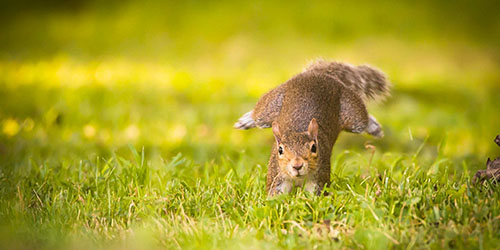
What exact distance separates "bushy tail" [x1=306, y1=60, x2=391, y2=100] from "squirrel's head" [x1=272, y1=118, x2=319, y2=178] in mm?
1095

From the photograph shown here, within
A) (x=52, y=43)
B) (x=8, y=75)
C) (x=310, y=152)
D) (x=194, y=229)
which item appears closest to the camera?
(x=194, y=229)

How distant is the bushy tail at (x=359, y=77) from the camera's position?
465cm

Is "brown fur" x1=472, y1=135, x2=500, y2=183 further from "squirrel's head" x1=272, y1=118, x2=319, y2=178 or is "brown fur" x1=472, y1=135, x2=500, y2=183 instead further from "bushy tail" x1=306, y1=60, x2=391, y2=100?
"bushy tail" x1=306, y1=60, x2=391, y2=100

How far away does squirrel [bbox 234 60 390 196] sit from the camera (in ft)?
11.5

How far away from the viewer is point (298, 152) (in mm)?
3451

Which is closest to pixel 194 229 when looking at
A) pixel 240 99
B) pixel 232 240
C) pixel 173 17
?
pixel 232 240

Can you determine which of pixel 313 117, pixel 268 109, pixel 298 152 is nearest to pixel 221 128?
pixel 268 109

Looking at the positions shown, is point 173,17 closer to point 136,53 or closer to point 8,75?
point 136,53

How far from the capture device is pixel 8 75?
8.52 metres

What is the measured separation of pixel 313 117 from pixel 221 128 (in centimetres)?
241

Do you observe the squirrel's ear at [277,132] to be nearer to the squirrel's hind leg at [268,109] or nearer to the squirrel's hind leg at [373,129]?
the squirrel's hind leg at [268,109]

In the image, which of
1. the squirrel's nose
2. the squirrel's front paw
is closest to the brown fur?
the squirrel's nose

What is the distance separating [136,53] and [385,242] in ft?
27.3

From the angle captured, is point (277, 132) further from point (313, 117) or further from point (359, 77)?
point (359, 77)
